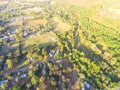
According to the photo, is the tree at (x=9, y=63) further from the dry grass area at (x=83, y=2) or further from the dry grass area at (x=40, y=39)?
the dry grass area at (x=83, y=2)

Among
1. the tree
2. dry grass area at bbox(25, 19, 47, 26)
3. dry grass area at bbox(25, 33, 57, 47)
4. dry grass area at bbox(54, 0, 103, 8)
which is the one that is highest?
the tree

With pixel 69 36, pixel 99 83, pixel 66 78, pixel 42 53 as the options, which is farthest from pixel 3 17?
pixel 99 83

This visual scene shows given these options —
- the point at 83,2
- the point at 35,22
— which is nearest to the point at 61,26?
the point at 35,22

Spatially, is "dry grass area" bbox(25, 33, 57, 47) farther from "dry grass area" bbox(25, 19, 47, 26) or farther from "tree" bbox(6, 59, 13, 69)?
"dry grass area" bbox(25, 19, 47, 26)

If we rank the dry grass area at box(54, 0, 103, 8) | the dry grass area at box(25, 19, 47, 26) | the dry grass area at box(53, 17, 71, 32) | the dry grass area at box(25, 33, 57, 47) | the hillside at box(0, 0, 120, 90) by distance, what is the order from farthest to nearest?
the dry grass area at box(54, 0, 103, 8) < the dry grass area at box(25, 19, 47, 26) < the dry grass area at box(53, 17, 71, 32) < the dry grass area at box(25, 33, 57, 47) < the hillside at box(0, 0, 120, 90)

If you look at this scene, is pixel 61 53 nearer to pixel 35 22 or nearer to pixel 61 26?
pixel 61 26

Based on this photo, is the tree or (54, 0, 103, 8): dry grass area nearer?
the tree

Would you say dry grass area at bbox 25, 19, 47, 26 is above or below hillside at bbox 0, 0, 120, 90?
below

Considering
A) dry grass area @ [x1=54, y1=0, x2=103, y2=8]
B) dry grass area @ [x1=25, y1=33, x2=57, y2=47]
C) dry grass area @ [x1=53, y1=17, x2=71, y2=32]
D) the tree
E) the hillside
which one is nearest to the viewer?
the hillside

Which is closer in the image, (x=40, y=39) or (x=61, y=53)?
(x=61, y=53)

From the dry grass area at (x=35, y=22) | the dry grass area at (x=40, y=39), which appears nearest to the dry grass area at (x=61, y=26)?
the dry grass area at (x=35, y=22)

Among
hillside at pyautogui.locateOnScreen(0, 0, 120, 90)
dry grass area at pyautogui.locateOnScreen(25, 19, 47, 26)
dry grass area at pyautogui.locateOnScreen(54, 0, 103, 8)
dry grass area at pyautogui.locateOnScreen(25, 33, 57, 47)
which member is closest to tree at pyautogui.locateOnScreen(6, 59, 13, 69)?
hillside at pyautogui.locateOnScreen(0, 0, 120, 90)

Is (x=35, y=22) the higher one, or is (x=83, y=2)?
(x=35, y=22)

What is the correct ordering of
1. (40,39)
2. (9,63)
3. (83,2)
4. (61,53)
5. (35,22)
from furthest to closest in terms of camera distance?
(83,2) → (35,22) → (40,39) → (61,53) → (9,63)
